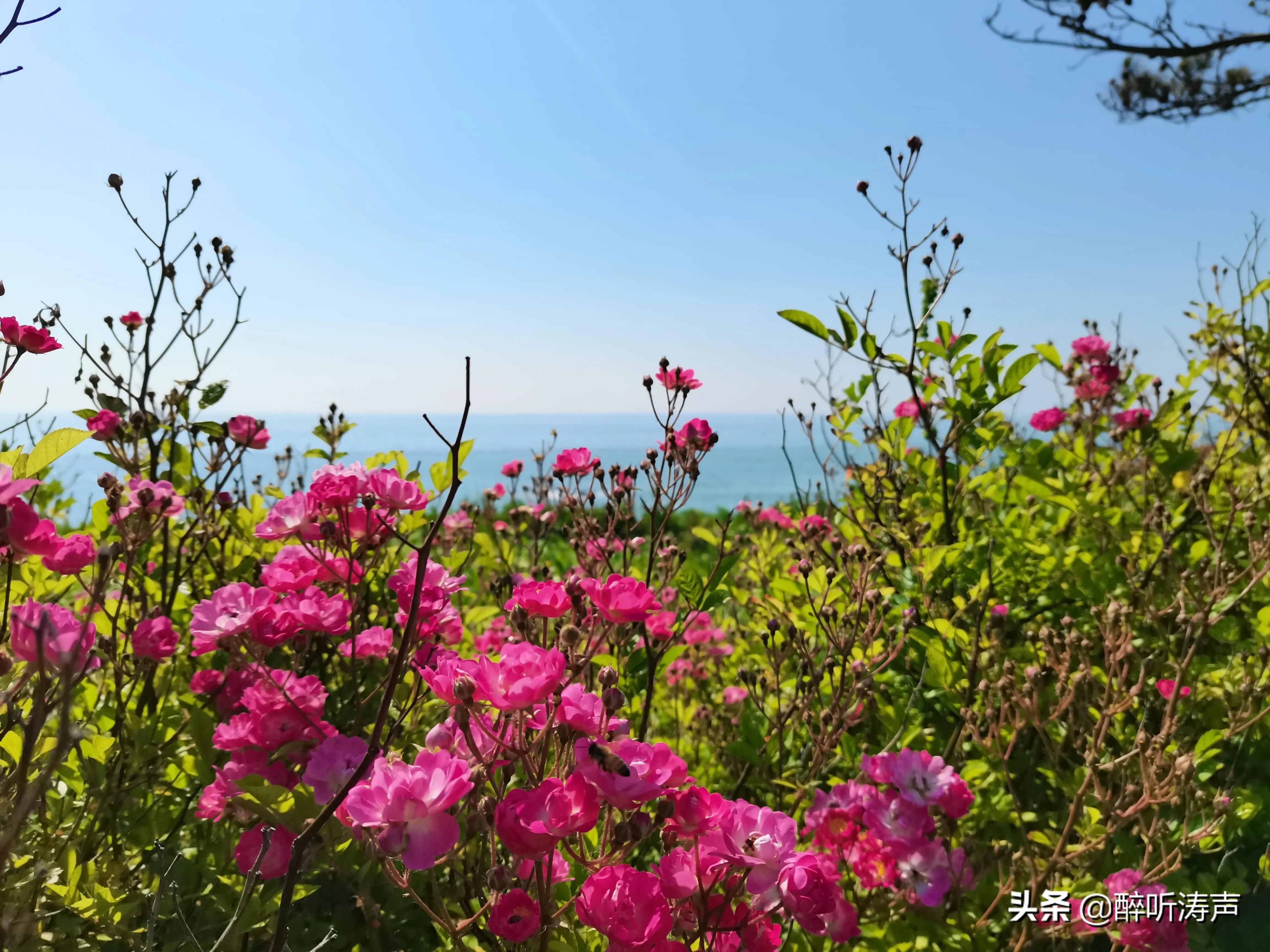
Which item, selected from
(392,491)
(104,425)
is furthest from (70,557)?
(104,425)

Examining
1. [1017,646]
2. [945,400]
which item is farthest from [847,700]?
[945,400]

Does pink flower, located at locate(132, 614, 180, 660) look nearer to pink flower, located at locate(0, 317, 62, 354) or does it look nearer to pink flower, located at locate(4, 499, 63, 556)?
pink flower, located at locate(4, 499, 63, 556)

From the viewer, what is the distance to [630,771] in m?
0.90

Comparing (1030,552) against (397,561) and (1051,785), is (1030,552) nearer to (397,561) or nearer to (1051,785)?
(1051,785)

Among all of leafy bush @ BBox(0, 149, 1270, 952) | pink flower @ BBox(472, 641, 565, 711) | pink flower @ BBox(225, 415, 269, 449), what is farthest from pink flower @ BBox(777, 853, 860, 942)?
pink flower @ BBox(225, 415, 269, 449)

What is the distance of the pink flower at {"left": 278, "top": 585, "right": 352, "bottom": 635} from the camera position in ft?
4.47

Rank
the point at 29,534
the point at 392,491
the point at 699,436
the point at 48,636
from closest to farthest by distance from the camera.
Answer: the point at 48,636 < the point at 29,534 < the point at 392,491 < the point at 699,436

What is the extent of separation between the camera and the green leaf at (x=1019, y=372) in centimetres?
214

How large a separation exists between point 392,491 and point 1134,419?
280cm

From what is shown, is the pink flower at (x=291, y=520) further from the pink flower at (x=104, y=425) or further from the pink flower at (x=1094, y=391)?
the pink flower at (x=1094, y=391)

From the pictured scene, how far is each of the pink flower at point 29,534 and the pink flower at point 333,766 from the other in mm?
525

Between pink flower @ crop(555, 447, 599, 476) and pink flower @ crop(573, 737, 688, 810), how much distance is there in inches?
43.7

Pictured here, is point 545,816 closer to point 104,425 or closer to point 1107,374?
point 104,425

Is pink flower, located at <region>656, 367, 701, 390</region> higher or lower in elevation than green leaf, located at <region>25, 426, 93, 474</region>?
higher
